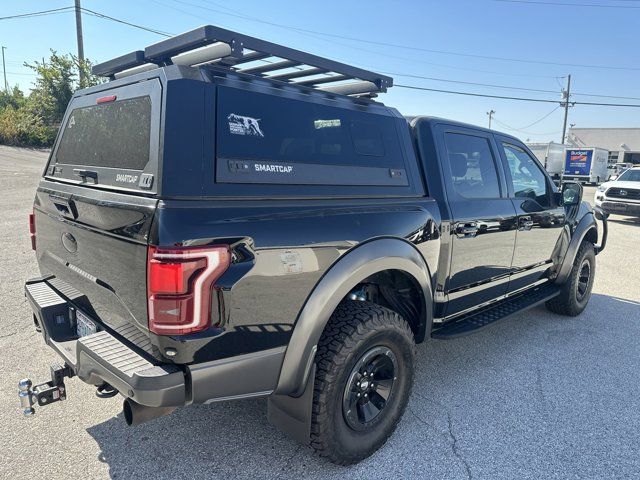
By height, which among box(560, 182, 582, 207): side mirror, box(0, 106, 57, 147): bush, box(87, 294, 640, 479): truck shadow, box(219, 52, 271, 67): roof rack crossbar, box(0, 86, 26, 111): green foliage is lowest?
box(87, 294, 640, 479): truck shadow

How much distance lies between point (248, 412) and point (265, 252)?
1.46 meters

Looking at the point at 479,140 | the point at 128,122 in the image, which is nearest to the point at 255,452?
the point at 128,122

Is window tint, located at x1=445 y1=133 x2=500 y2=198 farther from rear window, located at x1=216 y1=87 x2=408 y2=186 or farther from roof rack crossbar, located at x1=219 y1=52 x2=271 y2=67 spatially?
roof rack crossbar, located at x1=219 y1=52 x2=271 y2=67

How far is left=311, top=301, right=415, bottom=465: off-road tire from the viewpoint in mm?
2320

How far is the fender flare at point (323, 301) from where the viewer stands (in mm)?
2182

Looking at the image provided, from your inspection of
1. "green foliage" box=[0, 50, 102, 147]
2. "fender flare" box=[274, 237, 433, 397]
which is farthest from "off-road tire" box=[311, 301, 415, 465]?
"green foliage" box=[0, 50, 102, 147]

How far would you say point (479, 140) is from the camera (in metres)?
3.69

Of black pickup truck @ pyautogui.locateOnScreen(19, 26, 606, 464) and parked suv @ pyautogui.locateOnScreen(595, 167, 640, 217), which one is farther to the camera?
parked suv @ pyautogui.locateOnScreen(595, 167, 640, 217)

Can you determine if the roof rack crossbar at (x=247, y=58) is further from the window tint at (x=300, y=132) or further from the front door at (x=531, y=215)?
the front door at (x=531, y=215)

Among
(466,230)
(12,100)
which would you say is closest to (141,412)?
(466,230)

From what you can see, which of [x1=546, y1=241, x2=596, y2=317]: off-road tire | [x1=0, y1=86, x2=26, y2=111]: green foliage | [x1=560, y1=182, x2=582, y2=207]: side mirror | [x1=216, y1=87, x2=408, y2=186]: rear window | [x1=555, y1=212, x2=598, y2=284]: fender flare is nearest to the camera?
[x1=216, y1=87, x2=408, y2=186]: rear window

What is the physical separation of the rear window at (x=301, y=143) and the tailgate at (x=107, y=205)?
34cm

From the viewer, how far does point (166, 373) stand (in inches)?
73.0

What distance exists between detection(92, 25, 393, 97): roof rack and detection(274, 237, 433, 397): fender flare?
3.35 feet
